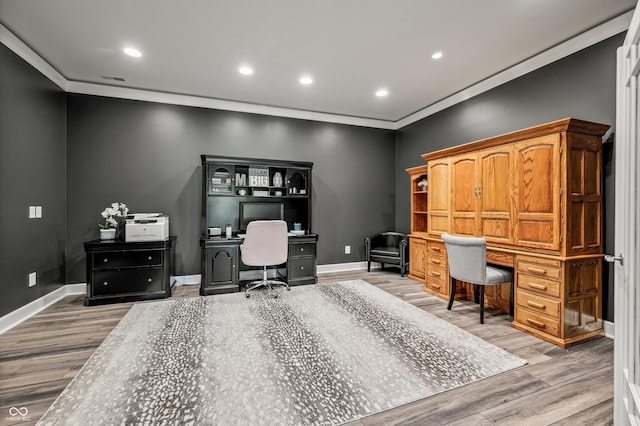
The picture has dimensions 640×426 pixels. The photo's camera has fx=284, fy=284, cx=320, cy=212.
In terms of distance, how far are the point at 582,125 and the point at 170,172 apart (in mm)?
4995

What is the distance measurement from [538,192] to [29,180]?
5346 mm

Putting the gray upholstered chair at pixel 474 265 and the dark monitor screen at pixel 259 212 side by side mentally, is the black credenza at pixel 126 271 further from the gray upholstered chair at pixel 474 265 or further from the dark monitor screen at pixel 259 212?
the gray upholstered chair at pixel 474 265

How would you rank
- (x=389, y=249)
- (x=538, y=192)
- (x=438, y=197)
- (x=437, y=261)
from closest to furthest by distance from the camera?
(x=538, y=192), (x=437, y=261), (x=438, y=197), (x=389, y=249)

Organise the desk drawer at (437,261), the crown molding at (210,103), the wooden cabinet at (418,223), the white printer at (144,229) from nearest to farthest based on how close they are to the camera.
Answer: the white printer at (144,229) < the desk drawer at (437,261) < the crown molding at (210,103) < the wooden cabinet at (418,223)

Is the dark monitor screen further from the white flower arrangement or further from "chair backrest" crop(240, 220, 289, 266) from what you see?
the white flower arrangement

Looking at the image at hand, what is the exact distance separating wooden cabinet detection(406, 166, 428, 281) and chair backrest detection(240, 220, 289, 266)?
7.19 feet

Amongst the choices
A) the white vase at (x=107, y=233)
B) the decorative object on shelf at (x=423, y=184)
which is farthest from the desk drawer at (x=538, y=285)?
the white vase at (x=107, y=233)

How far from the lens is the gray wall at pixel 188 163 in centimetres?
400

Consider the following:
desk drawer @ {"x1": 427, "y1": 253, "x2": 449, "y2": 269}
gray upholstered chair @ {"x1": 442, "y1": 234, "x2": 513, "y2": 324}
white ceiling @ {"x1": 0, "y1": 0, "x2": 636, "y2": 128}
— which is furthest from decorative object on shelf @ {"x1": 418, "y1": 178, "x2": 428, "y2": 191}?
gray upholstered chair @ {"x1": 442, "y1": 234, "x2": 513, "y2": 324}

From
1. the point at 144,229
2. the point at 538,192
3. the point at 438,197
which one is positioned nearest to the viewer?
the point at 538,192

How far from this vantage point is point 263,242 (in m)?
3.76

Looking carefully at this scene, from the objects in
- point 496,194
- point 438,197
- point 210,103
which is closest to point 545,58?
point 496,194

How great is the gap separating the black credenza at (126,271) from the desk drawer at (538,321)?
412 cm

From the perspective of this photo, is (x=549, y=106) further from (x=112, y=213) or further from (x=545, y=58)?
(x=112, y=213)
